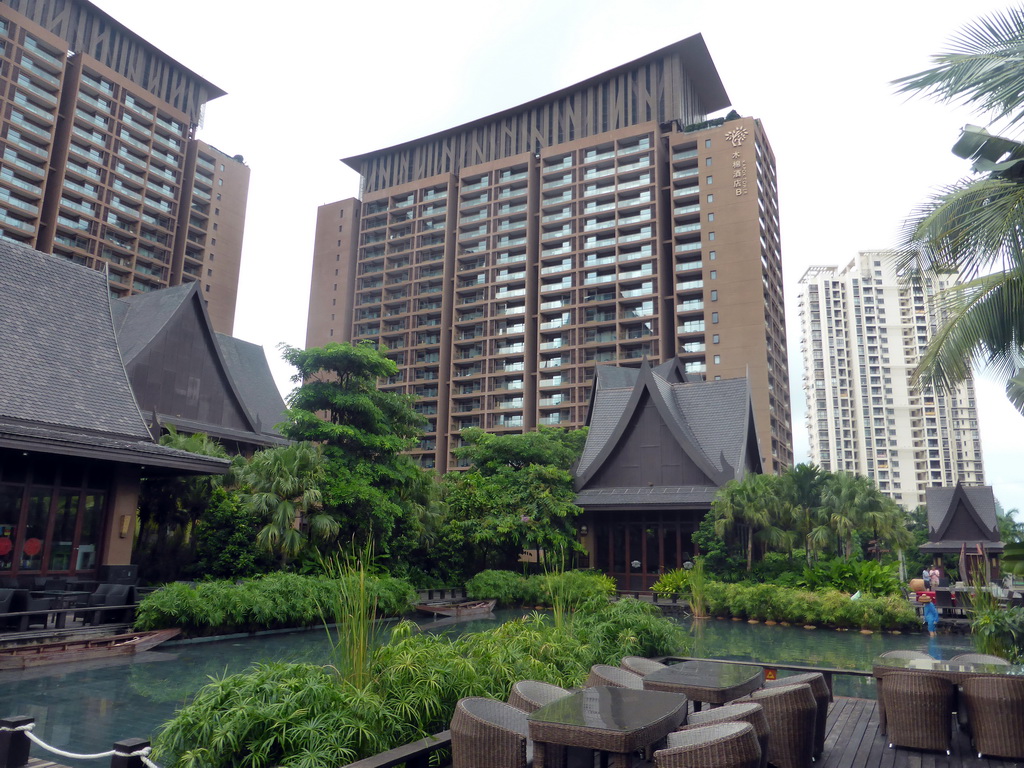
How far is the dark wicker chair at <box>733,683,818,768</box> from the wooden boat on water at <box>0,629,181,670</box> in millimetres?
9987

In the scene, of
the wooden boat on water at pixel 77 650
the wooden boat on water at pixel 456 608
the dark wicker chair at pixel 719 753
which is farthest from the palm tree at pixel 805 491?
the dark wicker chair at pixel 719 753

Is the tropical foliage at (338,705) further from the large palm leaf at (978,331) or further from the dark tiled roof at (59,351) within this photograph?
A: the dark tiled roof at (59,351)

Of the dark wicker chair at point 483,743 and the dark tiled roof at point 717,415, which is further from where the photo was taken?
the dark tiled roof at point 717,415

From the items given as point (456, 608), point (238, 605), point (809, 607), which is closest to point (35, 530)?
point (238, 605)

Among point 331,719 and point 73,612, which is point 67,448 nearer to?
point 73,612

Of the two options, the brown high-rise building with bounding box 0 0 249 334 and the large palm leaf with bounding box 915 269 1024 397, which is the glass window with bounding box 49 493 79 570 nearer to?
the large palm leaf with bounding box 915 269 1024 397

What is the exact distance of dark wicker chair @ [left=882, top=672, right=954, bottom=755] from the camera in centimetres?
519

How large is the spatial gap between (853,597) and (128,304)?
2590cm

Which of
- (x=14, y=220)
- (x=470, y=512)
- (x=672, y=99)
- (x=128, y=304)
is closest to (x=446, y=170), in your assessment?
(x=672, y=99)

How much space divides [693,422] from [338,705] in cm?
2331

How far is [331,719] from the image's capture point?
4250mm

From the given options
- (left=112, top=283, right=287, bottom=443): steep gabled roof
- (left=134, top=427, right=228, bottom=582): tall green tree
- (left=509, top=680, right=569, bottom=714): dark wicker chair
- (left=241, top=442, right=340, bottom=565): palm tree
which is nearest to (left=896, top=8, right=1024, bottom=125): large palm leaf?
(left=509, top=680, right=569, bottom=714): dark wicker chair

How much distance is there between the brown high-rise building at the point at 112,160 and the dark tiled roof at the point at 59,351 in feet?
107

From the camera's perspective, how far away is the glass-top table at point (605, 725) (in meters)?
3.61
